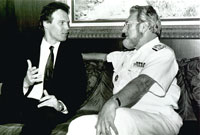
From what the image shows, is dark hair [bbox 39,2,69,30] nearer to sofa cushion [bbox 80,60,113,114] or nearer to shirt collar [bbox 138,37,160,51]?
sofa cushion [bbox 80,60,113,114]

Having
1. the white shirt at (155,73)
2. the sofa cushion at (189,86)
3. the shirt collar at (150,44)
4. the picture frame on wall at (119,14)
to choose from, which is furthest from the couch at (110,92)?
the shirt collar at (150,44)

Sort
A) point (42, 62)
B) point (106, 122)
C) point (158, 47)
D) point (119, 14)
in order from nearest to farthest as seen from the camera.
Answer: point (106, 122) → point (158, 47) → point (42, 62) → point (119, 14)

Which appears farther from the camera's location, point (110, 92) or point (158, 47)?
point (110, 92)

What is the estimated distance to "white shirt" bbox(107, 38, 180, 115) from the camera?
179cm

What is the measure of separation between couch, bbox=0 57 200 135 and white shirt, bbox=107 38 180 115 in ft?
1.01

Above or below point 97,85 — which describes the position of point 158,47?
above

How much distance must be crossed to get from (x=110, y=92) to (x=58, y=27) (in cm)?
82

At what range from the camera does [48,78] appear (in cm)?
259

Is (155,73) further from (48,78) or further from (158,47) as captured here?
(48,78)

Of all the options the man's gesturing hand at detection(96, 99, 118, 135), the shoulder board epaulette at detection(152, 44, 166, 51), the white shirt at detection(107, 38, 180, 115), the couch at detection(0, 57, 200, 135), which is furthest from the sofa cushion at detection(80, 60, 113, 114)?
the man's gesturing hand at detection(96, 99, 118, 135)

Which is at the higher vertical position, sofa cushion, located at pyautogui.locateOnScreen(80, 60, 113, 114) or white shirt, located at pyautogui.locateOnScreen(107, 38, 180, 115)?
white shirt, located at pyautogui.locateOnScreen(107, 38, 180, 115)

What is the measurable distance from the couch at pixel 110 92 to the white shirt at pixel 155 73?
31 centimetres

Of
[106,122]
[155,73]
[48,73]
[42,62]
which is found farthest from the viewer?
[42,62]

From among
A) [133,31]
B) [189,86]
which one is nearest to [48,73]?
[133,31]
